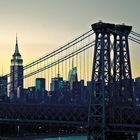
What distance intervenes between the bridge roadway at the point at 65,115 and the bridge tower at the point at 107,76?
48.8 inches

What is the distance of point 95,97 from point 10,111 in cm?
1545

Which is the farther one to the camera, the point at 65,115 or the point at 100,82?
the point at 65,115

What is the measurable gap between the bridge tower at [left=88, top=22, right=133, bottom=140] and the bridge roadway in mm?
1239

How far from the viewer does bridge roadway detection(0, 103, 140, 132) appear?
194 feet

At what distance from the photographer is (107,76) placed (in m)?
61.2

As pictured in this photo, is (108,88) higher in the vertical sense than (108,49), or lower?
lower

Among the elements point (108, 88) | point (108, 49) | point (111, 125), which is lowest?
point (111, 125)

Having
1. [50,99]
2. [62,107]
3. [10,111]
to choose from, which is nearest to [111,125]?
[62,107]

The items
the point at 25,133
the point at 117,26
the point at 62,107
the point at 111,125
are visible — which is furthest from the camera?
the point at 25,133

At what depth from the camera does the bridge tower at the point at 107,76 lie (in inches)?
2329

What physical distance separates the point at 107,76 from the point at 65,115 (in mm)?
7673

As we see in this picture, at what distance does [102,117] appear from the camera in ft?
192

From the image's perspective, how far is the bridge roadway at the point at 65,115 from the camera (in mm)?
59031

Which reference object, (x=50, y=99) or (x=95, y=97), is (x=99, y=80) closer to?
(x=95, y=97)
